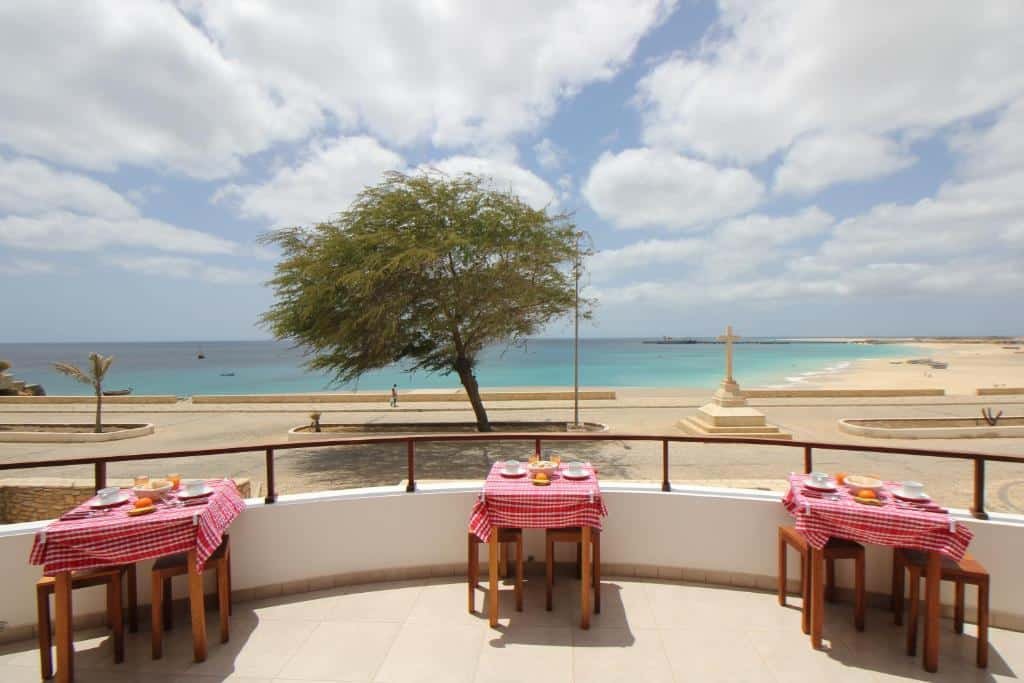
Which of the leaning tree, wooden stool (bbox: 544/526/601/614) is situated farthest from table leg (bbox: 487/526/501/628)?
the leaning tree

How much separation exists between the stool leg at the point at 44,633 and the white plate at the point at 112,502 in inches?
20.8

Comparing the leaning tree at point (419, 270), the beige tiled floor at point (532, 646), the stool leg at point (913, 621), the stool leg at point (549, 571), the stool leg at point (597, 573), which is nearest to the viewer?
the beige tiled floor at point (532, 646)

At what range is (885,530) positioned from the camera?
3.38 m

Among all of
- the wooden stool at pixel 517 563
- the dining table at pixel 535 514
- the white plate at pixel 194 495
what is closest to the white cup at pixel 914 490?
the dining table at pixel 535 514

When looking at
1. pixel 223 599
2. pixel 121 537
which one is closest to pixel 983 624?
pixel 223 599

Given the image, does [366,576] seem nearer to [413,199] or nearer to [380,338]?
[380,338]

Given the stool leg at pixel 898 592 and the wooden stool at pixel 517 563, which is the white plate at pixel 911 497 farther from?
the wooden stool at pixel 517 563

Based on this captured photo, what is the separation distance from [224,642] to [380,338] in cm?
938

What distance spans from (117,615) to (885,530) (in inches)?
200

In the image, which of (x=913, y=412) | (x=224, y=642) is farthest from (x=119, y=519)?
(x=913, y=412)

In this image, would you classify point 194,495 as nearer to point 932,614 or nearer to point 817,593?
point 817,593

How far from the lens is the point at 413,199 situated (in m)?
12.7

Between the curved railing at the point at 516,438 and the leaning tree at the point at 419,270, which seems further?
the leaning tree at the point at 419,270

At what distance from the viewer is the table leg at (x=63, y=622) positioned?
121 inches
